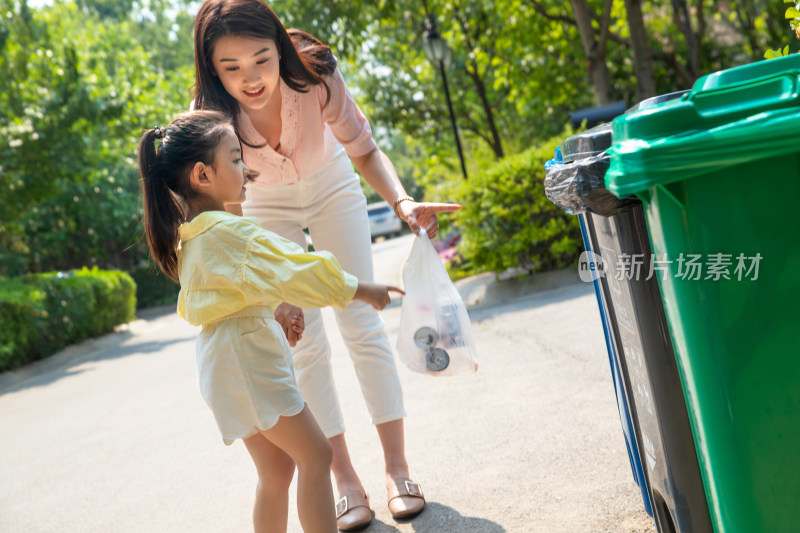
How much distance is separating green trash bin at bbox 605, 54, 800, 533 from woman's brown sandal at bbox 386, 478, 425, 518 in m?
1.37

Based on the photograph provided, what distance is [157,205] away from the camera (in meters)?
2.34

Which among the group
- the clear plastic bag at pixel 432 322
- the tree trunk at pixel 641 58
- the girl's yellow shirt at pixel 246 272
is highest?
the tree trunk at pixel 641 58

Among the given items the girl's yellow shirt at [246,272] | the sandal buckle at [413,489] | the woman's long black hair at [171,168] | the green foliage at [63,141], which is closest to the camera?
the girl's yellow shirt at [246,272]

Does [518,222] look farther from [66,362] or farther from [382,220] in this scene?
[382,220]

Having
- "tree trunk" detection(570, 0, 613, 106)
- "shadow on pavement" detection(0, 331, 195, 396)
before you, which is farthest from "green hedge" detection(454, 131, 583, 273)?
"shadow on pavement" detection(0, 331, 195, 396)

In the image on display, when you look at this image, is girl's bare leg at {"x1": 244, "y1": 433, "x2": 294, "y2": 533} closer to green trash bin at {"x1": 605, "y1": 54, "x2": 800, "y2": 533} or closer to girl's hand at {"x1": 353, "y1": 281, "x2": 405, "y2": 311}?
girl's hand at {"x1": 353, "y1": 281, "x2": 405, "y2": 311}

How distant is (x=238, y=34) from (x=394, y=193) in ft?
2.85

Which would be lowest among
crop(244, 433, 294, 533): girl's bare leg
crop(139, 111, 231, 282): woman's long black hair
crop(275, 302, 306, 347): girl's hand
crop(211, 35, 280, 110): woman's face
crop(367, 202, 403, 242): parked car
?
crop(367, 202, 403, 242): parked car

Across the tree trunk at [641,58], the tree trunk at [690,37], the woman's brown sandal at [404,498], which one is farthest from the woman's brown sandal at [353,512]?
the tree trunk at [690,37]

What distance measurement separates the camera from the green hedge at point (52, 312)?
1069cm

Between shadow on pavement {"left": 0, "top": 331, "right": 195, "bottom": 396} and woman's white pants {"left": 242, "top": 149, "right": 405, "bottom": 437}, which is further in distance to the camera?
shadow on pavement {"left": 0, "top": 331, "right": 195, "bottom": 396}

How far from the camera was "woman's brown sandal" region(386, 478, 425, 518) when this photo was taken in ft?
9.31

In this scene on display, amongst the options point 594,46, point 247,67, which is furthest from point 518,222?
point 247,67

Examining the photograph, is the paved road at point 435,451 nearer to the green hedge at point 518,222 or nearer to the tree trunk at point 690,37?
the green hedge at point 518,222
